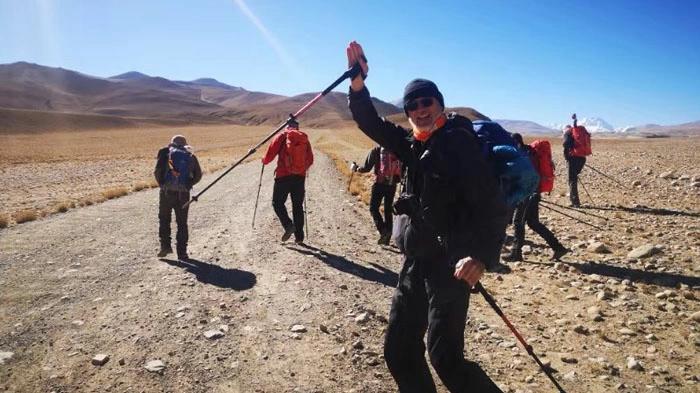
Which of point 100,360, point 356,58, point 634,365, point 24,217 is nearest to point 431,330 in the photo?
point 356,58

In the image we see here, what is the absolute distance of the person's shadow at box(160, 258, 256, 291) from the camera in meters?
7.22

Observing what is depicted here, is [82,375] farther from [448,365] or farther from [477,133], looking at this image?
[477,133]

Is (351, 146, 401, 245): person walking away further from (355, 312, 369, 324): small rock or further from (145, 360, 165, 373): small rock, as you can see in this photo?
(145, 360, 165, 373): small rock

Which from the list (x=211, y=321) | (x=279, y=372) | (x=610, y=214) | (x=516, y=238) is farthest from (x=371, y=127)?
(x=610, y=214)

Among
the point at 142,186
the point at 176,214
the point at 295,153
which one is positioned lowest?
the point at 142,186

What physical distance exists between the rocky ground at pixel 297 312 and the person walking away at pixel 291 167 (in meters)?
0.64

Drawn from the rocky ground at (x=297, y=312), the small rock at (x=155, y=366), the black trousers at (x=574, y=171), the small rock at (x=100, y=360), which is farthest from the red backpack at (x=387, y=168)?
the black trousers at (x=574, y=171)

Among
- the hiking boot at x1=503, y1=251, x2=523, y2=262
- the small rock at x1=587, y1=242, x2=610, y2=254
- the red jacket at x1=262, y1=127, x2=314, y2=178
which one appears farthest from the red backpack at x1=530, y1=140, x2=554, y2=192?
the red jacket at x1=262, y1=127, x2=314, y2=178

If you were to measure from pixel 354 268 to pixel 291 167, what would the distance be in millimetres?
2700

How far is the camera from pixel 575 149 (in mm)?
14391

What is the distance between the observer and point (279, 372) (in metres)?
4.61

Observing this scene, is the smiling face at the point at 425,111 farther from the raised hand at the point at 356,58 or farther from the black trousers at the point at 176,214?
the black trousers at the point at 176,214

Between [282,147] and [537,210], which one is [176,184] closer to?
[282,147]

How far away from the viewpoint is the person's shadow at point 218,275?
23.7ft
